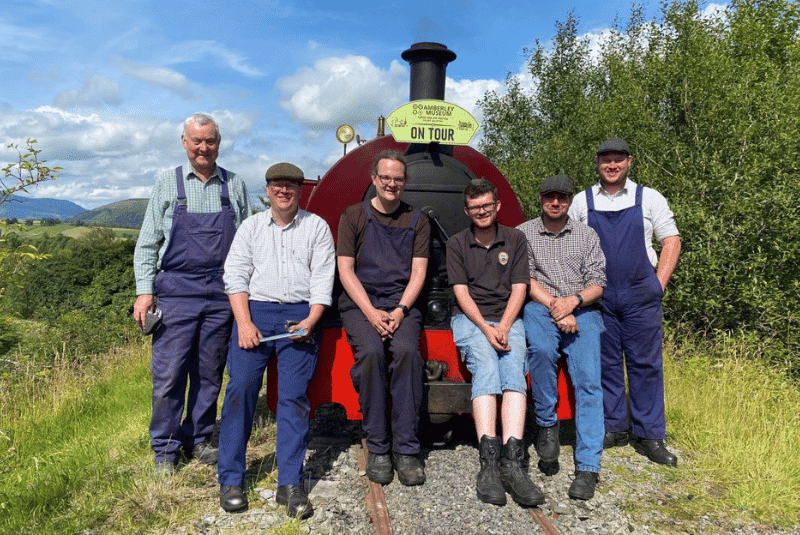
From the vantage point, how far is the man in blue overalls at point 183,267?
131 inches

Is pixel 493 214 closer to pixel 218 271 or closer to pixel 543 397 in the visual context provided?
pixel 543 397

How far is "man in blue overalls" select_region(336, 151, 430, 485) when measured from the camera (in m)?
3.21

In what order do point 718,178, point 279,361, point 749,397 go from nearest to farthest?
point 279,361
point 749,397
point 718,178

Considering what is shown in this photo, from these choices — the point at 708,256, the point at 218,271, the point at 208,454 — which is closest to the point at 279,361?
the point at 218,271

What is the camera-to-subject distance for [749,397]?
194 inches

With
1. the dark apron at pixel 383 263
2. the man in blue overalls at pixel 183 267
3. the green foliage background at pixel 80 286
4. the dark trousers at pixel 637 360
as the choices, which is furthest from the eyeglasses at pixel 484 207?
the green foliage background at pixel 80 286

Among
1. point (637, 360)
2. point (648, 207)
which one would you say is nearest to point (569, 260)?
point (648, 207)

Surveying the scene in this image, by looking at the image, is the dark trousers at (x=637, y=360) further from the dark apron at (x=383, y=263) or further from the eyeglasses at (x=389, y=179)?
the eyeglasses at (x=389, y=179)

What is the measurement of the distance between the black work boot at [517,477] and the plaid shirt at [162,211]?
227 cm

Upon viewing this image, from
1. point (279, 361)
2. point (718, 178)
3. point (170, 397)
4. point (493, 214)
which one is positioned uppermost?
point (718, 178)

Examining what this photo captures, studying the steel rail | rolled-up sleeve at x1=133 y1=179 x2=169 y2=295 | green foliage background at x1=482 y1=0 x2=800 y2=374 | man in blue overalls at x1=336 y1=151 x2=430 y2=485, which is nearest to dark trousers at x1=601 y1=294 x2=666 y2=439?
man in blue overalls at x1=336 y1=151 x2=430 y2=485

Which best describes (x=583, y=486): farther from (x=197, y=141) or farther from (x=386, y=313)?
(x=197, y=141)

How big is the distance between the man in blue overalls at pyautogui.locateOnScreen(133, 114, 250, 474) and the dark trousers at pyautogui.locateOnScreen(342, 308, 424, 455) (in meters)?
0.90

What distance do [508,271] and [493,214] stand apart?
0.37 m
